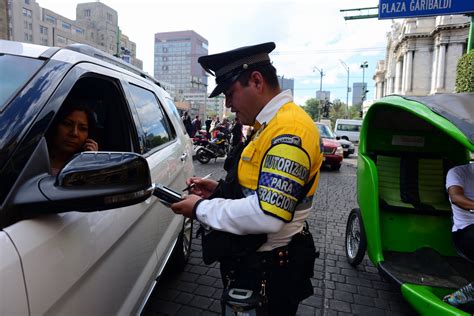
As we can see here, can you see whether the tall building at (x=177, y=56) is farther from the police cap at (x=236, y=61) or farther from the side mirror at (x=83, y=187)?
the side mirror at (x=83, y=187)

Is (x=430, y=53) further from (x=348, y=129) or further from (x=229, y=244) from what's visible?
(x=229, y=244)

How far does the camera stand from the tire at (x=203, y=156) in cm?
1220

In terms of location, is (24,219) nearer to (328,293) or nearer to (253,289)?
(253,289)

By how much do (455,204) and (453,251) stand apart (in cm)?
96

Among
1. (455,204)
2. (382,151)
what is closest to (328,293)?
(455,204)

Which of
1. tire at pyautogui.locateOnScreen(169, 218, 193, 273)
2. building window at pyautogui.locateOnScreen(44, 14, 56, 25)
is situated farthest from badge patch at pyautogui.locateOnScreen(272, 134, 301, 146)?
building window at pyautogui.locateOnScreen(44, 14, 56, 25)

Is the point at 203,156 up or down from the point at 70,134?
down

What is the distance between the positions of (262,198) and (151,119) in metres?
1.84

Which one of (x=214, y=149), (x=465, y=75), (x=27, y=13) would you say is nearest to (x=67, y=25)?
(x=27, y=13)

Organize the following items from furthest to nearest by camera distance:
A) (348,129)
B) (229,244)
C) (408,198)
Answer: (348,129) < (408,198) < (229,244)

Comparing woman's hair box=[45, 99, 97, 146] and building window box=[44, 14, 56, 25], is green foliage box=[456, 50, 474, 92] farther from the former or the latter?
building window box=[44, 14, 56, 25]

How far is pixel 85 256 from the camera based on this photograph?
129cm

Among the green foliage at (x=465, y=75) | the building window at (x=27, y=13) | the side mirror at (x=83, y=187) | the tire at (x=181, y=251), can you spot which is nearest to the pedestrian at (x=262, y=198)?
the side mirror at (x=83, y=187)

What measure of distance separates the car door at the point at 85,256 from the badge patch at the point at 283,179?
0.69m
